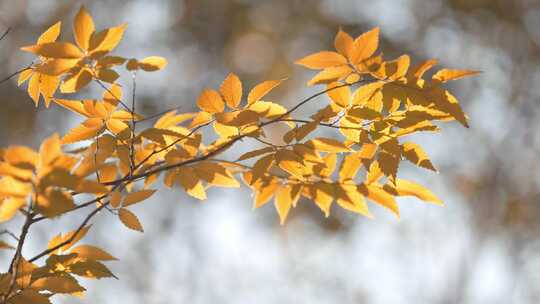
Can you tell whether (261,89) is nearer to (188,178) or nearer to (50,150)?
(188,178)

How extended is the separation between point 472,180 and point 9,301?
6.31 metres

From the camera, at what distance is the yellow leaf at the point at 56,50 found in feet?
2.66

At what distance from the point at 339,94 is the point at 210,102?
0.19m

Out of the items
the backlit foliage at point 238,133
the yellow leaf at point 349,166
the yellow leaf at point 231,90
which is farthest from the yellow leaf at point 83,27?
the yellow leaf at point 349,166

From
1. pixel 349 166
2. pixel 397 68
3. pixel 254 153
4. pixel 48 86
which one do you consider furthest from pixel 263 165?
pixel 48 86

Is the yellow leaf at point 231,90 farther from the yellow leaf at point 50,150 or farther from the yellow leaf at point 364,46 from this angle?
the yellow leaf at point 50,150

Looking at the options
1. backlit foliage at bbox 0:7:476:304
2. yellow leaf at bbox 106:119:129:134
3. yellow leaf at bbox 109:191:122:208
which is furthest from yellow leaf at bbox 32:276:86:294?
yellow leaf at bbox 106:119:129:134

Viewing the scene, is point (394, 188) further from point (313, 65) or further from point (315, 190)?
point (313, 65)

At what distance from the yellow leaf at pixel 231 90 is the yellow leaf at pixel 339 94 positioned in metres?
0.14

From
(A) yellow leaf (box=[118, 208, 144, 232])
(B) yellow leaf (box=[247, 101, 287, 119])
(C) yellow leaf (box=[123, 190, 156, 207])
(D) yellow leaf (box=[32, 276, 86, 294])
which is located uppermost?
(B) yellow leaf (box=[247, 101, 287, 119])

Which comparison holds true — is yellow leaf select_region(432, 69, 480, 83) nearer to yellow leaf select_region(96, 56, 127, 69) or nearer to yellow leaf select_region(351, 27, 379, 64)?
yellow leaf select_region(351, 27, 379, 64)

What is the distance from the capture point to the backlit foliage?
846mm

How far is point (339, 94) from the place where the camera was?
926 millimetres

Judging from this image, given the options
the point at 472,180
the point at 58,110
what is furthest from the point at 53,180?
the point at 472,180
